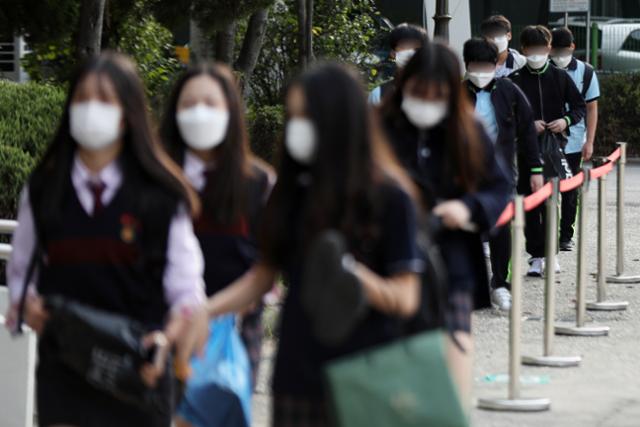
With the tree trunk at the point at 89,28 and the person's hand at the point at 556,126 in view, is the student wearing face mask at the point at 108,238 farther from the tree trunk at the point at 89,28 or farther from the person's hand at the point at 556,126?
the tree trunk at the point at 89,28

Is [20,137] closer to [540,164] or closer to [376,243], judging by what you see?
[540,164]

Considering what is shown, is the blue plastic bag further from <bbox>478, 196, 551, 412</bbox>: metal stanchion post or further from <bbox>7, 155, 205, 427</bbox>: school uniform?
<bbox>478, 196, 551, 412</bbox>: metal stanchion post

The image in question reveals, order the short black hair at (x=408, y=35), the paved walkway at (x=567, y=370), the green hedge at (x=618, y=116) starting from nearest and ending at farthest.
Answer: the paved walkway at (x=567, y=370) < the short black hair at (x=408, y=35) < the green hedge at (x=618, y=116)

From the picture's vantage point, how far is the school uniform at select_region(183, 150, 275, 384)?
5.30 meters

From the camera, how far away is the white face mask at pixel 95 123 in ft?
14.2

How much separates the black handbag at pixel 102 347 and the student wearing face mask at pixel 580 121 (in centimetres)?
818

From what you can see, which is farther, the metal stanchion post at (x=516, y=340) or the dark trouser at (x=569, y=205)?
the dark trouser at (x=569, y=205)

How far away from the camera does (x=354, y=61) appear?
20078 mm

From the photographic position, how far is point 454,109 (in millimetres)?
5145

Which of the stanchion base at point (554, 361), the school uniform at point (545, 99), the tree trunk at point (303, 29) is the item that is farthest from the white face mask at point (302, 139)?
the tree trunk at point (303, 29)

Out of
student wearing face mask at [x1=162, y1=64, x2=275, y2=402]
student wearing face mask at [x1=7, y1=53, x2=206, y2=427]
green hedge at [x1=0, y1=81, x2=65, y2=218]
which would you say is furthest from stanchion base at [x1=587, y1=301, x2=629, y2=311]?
student wearing face mask at [x1=7, y1=53, x2=206, y2=427]

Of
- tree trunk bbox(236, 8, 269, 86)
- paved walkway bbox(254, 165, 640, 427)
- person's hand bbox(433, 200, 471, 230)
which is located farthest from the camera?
tree trunk bbox(236, 8, 269, 86)

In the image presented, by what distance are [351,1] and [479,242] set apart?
15.4m

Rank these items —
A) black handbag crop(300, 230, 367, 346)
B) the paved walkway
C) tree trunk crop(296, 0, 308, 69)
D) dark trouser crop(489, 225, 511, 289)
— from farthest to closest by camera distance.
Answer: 1. tree trunk crop(296, 0, 308, 69)
2. dark trouser crop(489, 225, 511, 289)
3. the paved walkway
4. black handbag crop(300, 230, 367, 346)
